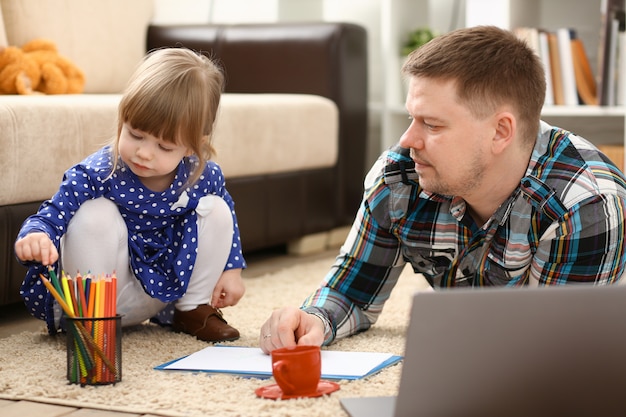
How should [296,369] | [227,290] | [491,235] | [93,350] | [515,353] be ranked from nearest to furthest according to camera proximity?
1. [515,353]
2. [296,369]
3. [93,350]
4. [491,235]
5. [227,290]

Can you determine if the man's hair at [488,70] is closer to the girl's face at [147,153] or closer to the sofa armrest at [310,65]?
the girl's face at [147,153]

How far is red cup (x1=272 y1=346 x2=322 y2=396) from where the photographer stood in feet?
3.93

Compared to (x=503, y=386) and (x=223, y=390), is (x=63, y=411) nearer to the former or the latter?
(x=223, y=390)

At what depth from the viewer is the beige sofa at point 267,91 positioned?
245 centimetres

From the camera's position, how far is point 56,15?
264 centimetres

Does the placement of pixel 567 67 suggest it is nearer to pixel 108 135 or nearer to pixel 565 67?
pixel 565 67

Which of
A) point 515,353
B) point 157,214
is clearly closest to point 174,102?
point 157,214

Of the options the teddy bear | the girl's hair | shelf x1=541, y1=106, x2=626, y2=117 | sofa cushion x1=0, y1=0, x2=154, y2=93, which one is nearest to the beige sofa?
sofa cushion x1=0, y1=0, x2=154, y2=93

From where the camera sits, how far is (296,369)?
1.21 m

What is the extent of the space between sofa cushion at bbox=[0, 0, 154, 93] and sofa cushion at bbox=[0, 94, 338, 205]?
0.51m

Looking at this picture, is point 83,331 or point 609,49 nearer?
point 83,331

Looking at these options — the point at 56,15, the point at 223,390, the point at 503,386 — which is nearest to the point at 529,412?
the point at 503,386

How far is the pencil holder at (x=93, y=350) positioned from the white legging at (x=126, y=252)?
0.22 metres

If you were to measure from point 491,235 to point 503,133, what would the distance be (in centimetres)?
16
